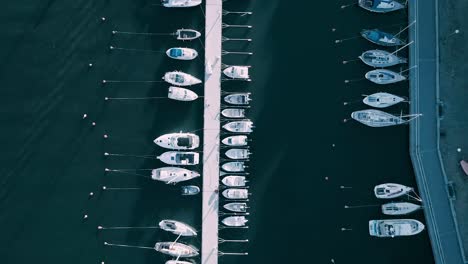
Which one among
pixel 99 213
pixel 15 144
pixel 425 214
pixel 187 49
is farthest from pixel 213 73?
pixel 425 214

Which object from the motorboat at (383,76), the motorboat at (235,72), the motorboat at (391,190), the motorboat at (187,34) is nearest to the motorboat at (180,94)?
the motorboat at (235,72)

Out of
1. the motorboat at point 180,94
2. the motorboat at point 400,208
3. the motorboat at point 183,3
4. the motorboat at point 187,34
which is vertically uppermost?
the motorboat at point 183,3

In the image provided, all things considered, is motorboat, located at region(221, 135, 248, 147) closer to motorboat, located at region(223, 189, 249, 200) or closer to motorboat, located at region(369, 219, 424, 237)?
motorboat, located at region(223, 189, 249, 200)

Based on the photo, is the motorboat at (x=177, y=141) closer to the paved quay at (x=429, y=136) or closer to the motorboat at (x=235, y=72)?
the motorboat at (x=235, y=72)

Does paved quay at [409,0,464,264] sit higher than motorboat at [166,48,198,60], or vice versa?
motorboat at [166,48,198,60]

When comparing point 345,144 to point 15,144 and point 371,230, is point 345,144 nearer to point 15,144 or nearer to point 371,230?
point 371,230

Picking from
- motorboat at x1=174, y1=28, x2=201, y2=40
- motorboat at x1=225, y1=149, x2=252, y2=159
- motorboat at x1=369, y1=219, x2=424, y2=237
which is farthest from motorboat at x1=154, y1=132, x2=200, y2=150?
motorboat at x1=369, y1=219, x2=424, y2=237
